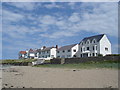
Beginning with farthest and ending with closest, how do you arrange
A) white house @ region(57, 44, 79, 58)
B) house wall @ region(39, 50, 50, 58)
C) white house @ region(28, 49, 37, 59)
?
white house @ region(28, 49, 37, 59), house wall @ region(39, 50, 50, 58), white house @ region(57, 44, 79, 58)

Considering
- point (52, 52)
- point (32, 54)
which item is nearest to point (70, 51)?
point (52, 52)

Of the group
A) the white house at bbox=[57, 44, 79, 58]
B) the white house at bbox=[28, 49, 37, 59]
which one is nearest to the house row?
the white house at bbox=[57, 44, 79, 58]

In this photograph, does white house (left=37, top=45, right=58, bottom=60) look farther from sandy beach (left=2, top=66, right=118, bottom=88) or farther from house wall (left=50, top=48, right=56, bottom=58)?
sandy beach (left=2, top=66, right=118, bottom=88)

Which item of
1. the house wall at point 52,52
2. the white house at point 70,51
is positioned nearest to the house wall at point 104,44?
the white house at point 70,51

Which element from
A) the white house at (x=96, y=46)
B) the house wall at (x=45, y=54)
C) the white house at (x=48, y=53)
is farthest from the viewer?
the house wall at (x=45, y=54)

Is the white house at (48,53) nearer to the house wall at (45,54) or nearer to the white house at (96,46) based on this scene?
→ the house wall at (45,54)

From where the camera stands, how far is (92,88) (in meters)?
8.62

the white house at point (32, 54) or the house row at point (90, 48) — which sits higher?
the house row at point (90, 48)

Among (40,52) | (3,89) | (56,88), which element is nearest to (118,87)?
(56,88)

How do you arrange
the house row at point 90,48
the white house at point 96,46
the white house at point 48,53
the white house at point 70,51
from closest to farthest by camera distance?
the white house at point 96,46 < the house row at point 90,48 < the white house at point 70,51 < the white house at point 48,53

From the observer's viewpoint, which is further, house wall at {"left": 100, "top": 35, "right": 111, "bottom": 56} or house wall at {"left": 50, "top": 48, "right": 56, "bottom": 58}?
house wall at {"left": 50, "top": 48, "right": 56, "bottom": 58}

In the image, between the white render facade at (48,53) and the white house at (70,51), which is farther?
the white render facade at (48,53)

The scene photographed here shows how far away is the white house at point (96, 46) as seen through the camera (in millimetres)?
50513

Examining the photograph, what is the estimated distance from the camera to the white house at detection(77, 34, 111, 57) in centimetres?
5051
